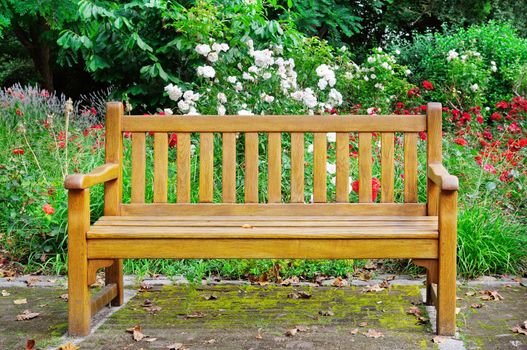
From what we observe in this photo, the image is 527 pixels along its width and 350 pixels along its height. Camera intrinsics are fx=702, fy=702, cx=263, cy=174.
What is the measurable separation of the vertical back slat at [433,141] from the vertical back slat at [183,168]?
137cm

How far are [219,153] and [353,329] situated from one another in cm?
244

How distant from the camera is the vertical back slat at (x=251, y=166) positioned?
405 centimetres

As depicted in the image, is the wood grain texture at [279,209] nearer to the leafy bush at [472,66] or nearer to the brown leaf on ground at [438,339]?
the brown leaf on ground at [438,339]

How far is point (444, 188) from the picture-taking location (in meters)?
3.27

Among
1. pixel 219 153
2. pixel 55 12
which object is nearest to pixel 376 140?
pixel 219 153

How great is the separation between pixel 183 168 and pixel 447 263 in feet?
5.26

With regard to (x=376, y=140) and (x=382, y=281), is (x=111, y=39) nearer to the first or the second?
(x=376, y=140)

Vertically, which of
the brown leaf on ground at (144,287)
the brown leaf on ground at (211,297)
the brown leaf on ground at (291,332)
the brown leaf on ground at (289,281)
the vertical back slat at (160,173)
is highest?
the vertical back slat at (160,173)

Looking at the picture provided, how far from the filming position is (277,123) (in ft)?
13.1

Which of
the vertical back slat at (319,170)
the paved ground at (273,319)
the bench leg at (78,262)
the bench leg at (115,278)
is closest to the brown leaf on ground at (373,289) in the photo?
the paved ground at (273,319)

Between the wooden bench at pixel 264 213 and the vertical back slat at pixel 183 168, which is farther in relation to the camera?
the vertical back slat at pixel 183 168

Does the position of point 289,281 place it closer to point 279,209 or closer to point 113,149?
point 279,209

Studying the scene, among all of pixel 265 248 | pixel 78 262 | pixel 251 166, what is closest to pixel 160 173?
pixel 251 166

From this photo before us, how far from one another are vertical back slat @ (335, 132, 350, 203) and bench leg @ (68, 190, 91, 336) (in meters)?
1.44
